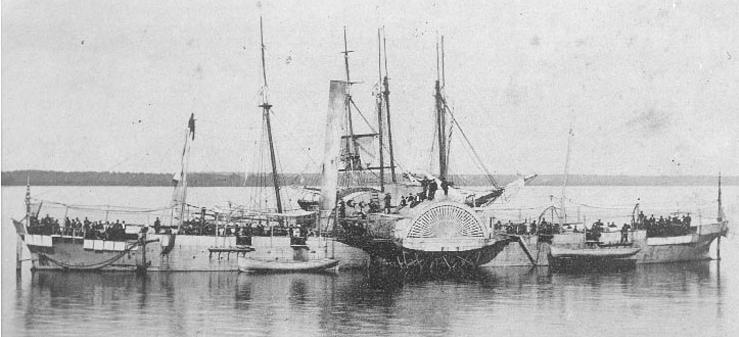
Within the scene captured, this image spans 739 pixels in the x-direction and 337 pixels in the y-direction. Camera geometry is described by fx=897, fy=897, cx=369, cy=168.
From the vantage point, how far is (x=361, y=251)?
40094 millimetres

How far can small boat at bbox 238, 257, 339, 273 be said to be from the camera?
38.3m

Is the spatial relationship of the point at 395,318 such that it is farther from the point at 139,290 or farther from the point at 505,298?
the point at 139,290

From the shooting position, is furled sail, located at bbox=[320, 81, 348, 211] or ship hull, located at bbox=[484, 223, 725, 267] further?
ship hull, located at bbox=[484, 223, 725, 267]

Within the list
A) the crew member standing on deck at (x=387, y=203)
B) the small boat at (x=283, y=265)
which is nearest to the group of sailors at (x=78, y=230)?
the small boat at (x=283, y=265)

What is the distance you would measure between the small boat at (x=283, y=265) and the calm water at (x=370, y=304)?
0.71 m

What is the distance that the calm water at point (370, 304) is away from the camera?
85.7ft

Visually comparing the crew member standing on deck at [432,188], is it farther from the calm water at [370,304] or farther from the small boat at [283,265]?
the small boat at [283,265]

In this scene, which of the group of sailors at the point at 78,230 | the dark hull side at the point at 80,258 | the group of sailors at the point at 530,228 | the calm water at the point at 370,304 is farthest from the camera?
the group of sailors at the point at 530,228

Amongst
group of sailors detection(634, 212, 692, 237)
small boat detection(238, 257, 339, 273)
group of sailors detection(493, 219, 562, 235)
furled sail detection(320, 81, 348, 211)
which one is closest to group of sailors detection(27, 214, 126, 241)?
small boat detection(238, 257, 339, 273)

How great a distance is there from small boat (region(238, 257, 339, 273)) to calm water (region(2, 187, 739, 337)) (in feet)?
2.34

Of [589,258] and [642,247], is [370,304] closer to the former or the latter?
[589,258]

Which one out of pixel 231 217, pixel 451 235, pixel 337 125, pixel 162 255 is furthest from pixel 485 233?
pixel 162 255

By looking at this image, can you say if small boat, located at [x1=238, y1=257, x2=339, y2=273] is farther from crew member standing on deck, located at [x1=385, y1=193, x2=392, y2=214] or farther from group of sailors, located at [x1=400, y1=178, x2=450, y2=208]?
group of sailors, located at [x1=400, y1=178, x2=450, y2=208]

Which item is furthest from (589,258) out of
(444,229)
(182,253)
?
(182,253)
